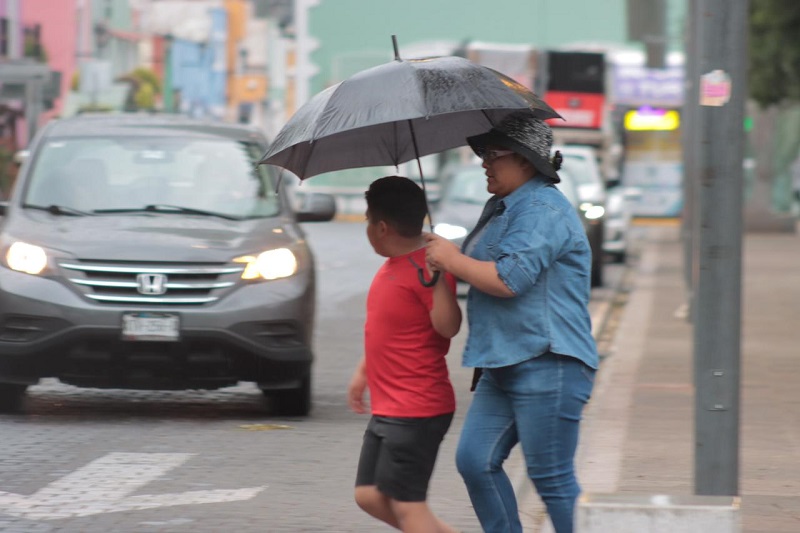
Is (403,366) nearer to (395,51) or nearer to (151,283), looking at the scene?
(395,51)

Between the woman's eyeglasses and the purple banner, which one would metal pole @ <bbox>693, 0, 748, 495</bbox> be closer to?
the woman's eyeglasses

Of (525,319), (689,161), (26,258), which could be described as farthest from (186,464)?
(689,161)

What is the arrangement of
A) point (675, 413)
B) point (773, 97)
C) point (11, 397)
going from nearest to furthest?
point (11, 397), point (675, 413), point (773, 97)

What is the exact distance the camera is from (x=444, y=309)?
519cm

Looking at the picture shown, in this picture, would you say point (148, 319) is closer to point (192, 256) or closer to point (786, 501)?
point (192, 256)

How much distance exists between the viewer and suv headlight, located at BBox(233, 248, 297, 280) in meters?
9.55

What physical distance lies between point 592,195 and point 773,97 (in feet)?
25.1

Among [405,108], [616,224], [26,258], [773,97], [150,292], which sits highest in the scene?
[405,108]

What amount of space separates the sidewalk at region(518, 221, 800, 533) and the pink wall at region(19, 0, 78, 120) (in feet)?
117

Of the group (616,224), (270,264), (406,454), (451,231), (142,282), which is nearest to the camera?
(406,454)

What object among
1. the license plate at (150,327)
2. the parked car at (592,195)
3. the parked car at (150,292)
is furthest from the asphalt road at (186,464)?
the parked car at (592,195)

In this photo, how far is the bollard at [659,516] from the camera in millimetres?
5008

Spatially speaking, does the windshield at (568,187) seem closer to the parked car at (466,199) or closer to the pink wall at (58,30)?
the parked car at (466,199)

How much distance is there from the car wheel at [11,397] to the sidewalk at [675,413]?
323cm
